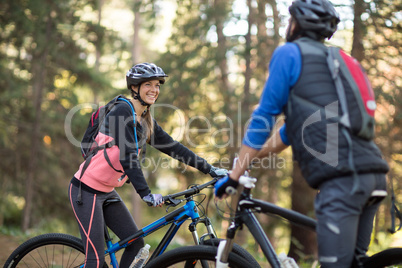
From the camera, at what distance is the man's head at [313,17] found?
2.27 metres

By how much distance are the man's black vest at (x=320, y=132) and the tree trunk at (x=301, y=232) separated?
586 centimetres

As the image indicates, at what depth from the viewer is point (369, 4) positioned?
25.2 ft

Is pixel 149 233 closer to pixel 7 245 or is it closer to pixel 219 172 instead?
pixel 219 172

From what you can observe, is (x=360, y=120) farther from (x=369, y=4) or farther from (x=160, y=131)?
(x=369, y=4)

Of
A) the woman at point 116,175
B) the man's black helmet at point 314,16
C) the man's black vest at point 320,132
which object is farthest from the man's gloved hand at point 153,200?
the man's black helmet at point 314,16

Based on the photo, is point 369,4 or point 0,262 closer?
point 0,262

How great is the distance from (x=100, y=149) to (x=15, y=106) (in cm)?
1035

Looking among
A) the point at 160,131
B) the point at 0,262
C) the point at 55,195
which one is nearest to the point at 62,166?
the point at 55,195

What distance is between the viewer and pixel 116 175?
11.1 ft

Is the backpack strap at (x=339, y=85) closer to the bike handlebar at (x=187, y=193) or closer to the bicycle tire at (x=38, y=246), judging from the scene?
the bike handlebar at (x=187, y=193)

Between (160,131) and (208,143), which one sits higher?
(160,131)

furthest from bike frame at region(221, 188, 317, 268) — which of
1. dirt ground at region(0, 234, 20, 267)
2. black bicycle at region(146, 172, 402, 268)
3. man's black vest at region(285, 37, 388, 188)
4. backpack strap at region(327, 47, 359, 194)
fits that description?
dirt ground at region(0, 234, 20, 267)

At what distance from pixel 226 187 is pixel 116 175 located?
53.5 inches

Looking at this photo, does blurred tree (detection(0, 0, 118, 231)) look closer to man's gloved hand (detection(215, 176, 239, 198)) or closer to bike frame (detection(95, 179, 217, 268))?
bike frame (detection(95, 179, 217, 268))
